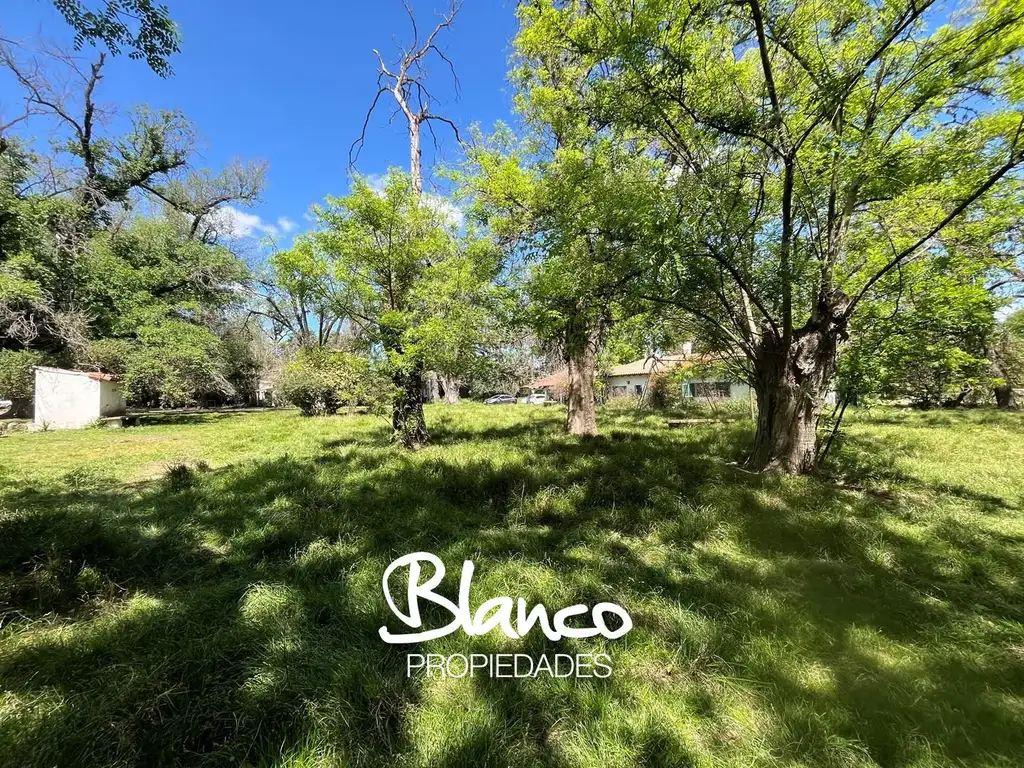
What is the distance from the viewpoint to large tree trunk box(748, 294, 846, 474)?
600cm

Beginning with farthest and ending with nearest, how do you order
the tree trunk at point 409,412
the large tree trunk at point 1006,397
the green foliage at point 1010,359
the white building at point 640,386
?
the white building at point 640,386, the large tree trunk at point 1006,397, the green foliage at point 1010,359, the tree trunk at point 409,412

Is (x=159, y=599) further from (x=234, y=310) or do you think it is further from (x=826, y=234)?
(x=234, y=310)

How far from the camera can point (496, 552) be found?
3.86 metres

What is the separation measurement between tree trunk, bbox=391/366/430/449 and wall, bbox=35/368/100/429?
569 inches

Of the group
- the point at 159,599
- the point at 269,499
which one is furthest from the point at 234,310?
the point at 159,599

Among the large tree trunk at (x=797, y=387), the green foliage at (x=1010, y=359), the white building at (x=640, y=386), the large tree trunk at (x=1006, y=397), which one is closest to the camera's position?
the large tree trunk at (x=797, y=387)

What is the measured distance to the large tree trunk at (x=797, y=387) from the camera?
6.00 meters

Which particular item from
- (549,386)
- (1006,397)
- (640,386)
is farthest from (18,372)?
(1006,397)

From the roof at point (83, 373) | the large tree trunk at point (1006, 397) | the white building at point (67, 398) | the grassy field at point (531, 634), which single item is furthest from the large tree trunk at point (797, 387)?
the roof at point (83, 373)

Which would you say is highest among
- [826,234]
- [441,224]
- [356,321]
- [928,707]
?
[441,224]

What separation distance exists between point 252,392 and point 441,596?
34.4 m

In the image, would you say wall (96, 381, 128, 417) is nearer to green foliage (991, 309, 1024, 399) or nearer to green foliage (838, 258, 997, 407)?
green foliage (838, 258, 997, 407)

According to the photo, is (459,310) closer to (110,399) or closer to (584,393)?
(584,393)

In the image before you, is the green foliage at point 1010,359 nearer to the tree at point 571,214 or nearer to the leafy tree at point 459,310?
the tree at point 571,214
